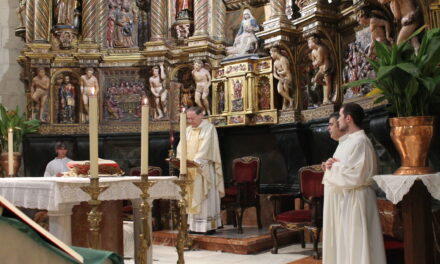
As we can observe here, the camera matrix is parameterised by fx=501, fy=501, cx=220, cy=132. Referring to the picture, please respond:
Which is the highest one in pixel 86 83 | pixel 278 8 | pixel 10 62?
pixel 278 8

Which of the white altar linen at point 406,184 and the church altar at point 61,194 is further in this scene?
the white altar linen at point 406,184

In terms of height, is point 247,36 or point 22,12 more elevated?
point 22,12

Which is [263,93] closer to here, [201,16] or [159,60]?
[201,16]

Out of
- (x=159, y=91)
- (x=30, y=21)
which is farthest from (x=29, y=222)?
(x=30, y=21)

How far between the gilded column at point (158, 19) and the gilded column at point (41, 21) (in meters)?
2.36

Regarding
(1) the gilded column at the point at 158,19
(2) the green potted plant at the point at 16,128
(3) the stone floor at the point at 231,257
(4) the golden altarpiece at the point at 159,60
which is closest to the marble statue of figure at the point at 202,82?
(4) the golden altarpiece at the point at 159,60

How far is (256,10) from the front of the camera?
10969 mm

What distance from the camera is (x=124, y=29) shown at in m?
11.6

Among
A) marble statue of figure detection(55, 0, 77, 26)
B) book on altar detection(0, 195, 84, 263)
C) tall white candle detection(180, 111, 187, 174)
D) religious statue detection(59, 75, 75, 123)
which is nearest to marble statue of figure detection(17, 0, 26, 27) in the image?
marble statue of figure detection(55, 0, 77, 26)

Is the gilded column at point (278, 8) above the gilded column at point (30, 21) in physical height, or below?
below

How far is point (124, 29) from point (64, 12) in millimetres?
1364

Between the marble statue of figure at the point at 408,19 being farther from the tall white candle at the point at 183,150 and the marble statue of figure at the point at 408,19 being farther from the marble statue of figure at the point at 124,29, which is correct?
the marble statue of figure at the point at 124,29

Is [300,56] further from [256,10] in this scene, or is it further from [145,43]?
[145,43]

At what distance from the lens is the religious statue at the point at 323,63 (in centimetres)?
824
